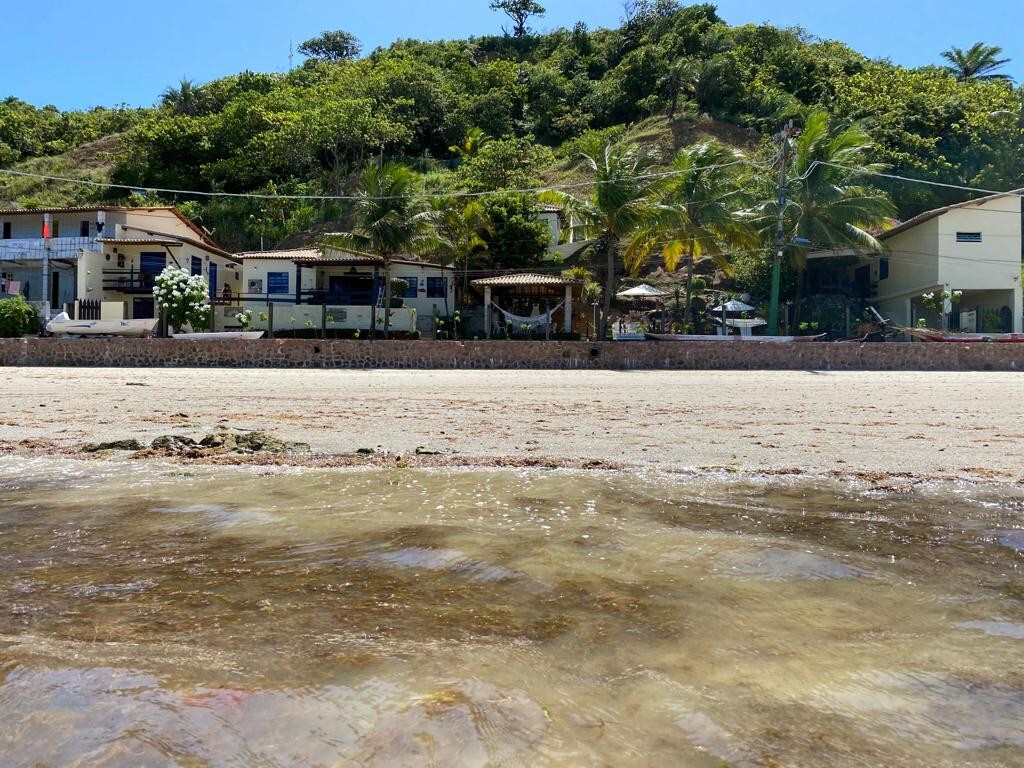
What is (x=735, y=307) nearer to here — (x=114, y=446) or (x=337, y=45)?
(x=114, y=446)

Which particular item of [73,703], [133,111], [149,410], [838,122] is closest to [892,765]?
[73,703]

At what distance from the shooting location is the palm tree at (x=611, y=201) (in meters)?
28.4

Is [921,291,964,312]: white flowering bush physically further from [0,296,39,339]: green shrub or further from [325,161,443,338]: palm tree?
[0,296,39,339]: green shrub

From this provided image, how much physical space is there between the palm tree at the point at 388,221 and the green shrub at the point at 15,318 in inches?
516

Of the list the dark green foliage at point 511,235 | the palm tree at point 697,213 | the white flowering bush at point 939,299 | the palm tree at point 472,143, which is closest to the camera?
the palm tree at point 697,213

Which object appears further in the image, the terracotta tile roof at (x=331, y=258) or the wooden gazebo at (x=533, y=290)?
the terracotta tile roof at (x=331, y=258)

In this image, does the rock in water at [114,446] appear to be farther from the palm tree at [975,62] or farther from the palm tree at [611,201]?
the palm tree at [975,62]

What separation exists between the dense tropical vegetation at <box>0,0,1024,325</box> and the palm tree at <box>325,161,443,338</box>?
149 millimetres

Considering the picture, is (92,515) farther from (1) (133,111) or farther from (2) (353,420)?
(1) (133,111)

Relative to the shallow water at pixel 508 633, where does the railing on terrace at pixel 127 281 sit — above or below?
above

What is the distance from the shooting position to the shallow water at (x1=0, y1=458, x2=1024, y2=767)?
2.65 m

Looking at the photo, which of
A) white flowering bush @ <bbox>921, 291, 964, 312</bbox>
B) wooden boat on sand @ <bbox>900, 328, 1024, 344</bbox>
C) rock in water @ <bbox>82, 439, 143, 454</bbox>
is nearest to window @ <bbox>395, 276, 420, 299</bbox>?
wooden boat on sand @ <bbox>900, 328, 1024, 344</bbox>

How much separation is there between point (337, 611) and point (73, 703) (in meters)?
1.34

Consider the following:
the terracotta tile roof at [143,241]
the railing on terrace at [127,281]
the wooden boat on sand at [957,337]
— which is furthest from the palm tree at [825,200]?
the railing on terrace at [127,281]
